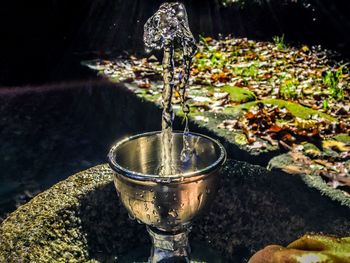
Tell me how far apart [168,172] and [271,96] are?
247 centimetres

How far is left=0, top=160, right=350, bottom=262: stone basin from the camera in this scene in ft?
6.41

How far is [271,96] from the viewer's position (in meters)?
4.27

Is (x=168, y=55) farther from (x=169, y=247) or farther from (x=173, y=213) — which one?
(x=169, y=247)

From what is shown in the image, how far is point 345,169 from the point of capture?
239cm

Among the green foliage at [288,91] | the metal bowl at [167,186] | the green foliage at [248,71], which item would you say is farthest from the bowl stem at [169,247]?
the green foliage at [248,71]

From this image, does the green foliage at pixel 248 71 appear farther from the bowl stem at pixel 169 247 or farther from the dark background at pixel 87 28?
the bowl stem at pixel 169 247

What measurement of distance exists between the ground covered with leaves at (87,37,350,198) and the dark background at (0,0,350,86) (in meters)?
0.60

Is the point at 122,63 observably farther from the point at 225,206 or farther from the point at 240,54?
the point at 225,206

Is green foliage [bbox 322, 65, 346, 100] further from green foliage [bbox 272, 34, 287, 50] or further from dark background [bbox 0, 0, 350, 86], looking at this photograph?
dark background [bbox 0, 0, 350, 86]

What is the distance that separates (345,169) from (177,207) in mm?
1237

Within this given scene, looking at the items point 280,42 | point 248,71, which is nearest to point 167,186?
point 248,71

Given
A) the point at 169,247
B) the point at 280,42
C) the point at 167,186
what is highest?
the point at 280,42

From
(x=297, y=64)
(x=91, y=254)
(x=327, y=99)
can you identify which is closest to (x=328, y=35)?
(x=297, y=64)

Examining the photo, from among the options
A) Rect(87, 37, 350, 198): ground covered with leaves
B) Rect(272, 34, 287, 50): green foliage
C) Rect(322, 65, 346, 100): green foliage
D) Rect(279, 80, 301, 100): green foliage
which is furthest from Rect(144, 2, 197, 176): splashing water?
Rect(272, 34, 287, 50): green foliage
